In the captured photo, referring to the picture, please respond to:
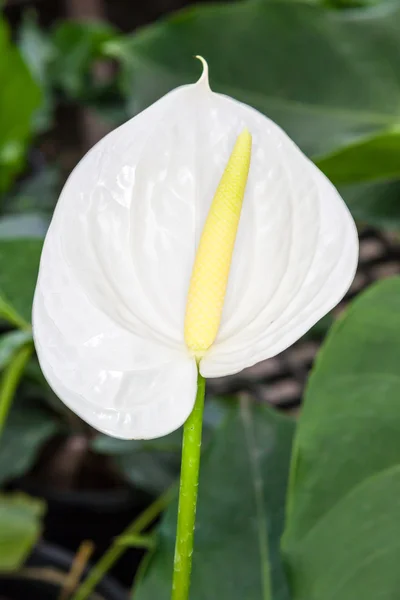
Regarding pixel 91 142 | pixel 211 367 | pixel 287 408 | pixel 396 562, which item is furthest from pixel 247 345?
pixel 91 142

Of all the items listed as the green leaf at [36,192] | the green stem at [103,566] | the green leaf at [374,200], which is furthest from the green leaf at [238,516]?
the green leaf at [36,192]

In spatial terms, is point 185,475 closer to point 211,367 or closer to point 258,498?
point 211,367

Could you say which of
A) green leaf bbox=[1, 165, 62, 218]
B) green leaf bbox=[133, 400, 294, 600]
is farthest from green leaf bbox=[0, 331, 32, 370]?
green leaf bbox=[1, 165, 62, 218]

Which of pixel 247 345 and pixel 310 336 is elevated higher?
pixel 247 345

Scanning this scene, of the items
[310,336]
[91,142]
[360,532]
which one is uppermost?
[360,532]

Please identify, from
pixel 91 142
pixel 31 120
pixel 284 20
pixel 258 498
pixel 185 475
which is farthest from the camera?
pixel 91 142

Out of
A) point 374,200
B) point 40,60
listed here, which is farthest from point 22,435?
point 40,60

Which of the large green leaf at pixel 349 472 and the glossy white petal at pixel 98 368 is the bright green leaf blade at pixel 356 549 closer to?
the large green leaf at pixel 349 472

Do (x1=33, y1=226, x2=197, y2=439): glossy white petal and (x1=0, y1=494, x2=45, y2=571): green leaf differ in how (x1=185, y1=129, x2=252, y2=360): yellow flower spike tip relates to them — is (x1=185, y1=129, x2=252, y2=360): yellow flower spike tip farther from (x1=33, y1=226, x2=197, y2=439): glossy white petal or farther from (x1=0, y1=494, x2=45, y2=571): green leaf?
(x1=0, y1=494, x2=45, y2=571): green leaf

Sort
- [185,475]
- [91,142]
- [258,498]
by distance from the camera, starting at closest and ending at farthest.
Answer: [185,475] < [258,498] < [91,142]
